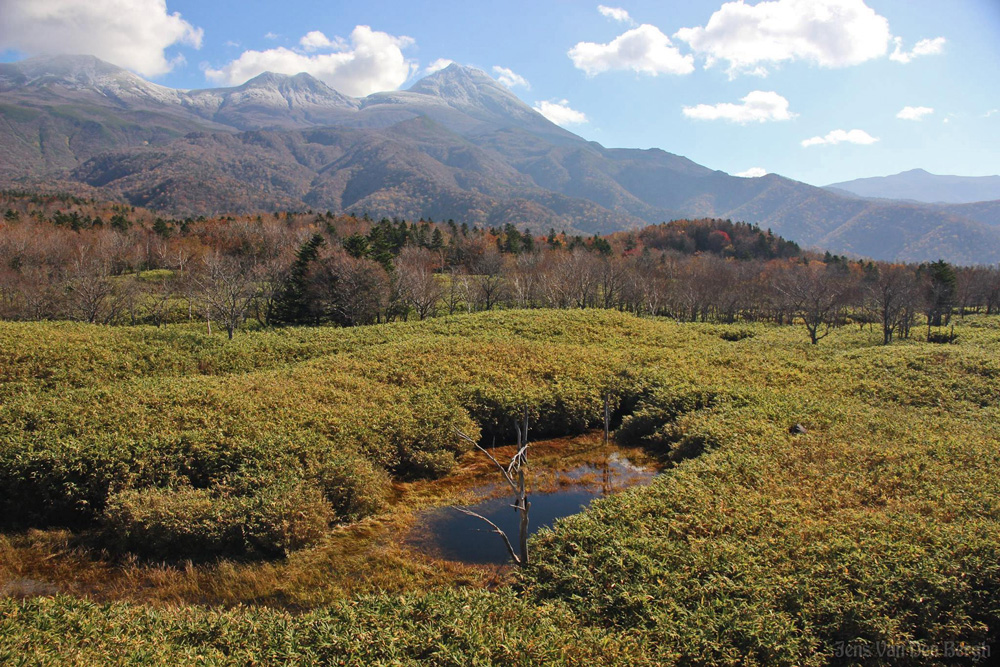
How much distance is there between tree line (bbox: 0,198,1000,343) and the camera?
44.1 metres

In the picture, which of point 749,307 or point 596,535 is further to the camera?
point 749,307

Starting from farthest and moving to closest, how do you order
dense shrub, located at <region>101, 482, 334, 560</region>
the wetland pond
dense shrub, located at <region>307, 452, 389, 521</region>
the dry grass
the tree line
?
the tree line → dense shrub, located at <region>307, 452, 389, 521</region> → the wetland pond → dense shrub, located at <region>101, 482, 334, 560</region> → the dry grass

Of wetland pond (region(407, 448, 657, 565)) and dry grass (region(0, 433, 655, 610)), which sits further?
wetland pond (region(407, 448, 657, 565))

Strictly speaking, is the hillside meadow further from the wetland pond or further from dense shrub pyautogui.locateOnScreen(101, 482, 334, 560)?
the wetland pond

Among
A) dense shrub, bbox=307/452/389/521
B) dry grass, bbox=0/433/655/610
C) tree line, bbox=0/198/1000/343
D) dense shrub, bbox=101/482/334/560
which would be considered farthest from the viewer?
tree line, bbox=0/198/1000/343

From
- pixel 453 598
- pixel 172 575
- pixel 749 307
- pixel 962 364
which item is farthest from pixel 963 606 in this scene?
pixel 749 307

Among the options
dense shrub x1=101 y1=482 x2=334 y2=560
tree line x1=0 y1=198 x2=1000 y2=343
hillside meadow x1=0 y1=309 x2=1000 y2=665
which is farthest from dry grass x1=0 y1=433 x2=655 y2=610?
tree line x1=0 y1=198 x2=1000 y2=343

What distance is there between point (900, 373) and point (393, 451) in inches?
984

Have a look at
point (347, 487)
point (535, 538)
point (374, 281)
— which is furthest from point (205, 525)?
point (374, 281)

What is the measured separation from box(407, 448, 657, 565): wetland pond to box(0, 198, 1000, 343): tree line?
1103 inches

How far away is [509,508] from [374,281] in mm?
34409

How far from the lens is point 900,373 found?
2478cm

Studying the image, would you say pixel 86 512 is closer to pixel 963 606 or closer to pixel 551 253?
pixel 963 606

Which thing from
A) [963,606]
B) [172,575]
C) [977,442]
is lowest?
[172,575]
